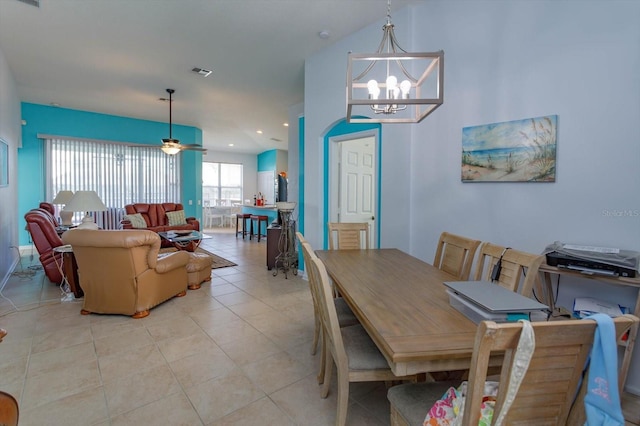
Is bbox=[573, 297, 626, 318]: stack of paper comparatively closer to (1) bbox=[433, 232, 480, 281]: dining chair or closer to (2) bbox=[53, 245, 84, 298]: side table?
(1) bbox=[433, 232, 480, 281]: dining chair

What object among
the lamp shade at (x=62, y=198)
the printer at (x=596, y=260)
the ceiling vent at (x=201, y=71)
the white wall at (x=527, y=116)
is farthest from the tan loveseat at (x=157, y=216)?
the printer at (x=596, y=260)

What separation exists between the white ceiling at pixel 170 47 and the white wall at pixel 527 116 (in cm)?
78

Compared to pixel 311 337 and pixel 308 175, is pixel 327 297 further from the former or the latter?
pixel 308 175

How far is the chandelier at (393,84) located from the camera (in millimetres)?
1729

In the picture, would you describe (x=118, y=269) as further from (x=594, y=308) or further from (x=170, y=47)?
(x=594, y=308)

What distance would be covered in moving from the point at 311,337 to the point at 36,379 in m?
Result: 1.97

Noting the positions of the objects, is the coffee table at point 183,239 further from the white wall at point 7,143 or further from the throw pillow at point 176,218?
the white wall at point 7,143

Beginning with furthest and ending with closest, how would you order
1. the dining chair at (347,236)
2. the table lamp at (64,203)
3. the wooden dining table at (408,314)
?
1. the table lamp at (64,203)
2. the dining chair at (347,236)
3. the wooden dining table at (408,314)

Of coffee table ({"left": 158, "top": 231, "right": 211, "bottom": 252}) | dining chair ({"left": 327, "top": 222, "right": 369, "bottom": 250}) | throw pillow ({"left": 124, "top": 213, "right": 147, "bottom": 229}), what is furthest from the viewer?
throw pillow ({"left": 124, "top": 213, "right": 147, "bottom": 229})

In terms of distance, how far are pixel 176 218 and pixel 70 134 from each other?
288cm

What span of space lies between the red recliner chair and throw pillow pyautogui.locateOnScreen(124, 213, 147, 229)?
8.35 ft

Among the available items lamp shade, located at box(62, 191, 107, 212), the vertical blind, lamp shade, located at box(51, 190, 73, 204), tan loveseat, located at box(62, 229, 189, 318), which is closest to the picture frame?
lamp shade, located at box(51, 190, 73, 204)

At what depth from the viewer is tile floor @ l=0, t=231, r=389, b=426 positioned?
1820 millimetres

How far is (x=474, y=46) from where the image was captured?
2.83m
